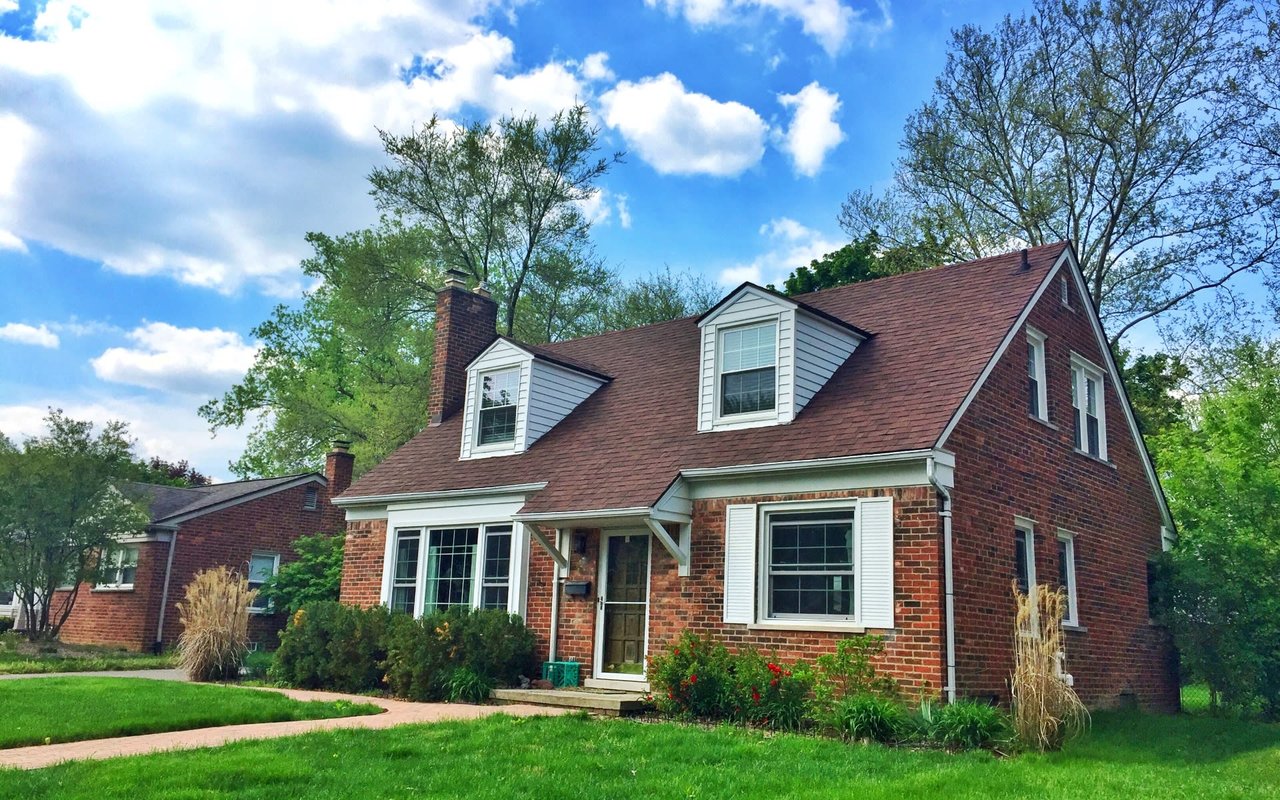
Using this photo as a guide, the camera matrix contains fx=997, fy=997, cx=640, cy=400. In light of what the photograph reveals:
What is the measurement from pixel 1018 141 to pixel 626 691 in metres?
19.1

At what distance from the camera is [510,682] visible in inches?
543

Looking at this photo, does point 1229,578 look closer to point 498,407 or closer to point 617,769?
point 617,769

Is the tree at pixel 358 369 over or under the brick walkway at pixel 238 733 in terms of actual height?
over

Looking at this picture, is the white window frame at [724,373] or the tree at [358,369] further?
the tree at [358,369]

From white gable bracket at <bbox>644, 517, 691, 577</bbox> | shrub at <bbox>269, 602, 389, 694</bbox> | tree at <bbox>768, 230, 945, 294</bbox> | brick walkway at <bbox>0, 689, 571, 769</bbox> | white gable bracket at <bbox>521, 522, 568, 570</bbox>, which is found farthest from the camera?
tree at <bbox>768, 230, 945, 294</bbox>

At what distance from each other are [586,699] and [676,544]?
7.65 ft

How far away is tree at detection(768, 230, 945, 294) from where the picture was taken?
27.7m

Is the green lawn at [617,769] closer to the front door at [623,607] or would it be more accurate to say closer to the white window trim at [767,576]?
the white window trim at [767,576]

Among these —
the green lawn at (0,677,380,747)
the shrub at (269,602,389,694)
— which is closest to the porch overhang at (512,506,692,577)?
the shrub at (269,602,389,694)

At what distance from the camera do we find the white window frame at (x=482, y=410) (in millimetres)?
16906

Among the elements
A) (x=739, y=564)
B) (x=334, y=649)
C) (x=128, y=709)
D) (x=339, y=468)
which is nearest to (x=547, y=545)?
(x=739, y=564)

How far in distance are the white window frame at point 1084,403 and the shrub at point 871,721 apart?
6491 mm

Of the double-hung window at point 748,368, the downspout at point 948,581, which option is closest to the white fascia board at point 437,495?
the double-hung window at point 748,368

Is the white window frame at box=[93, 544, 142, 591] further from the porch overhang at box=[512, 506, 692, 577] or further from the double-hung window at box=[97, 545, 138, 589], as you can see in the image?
the porch overhang at box=[512, 506, 692, 577]
